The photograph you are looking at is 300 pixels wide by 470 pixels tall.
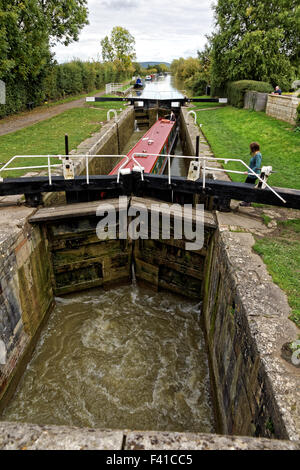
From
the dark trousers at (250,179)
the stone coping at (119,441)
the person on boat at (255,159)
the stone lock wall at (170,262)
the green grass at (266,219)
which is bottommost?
the stone lock wall at (170,262)

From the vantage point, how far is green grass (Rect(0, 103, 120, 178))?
10.3 metres

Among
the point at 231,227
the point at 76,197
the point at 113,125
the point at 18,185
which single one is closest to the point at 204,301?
the point at 231,227

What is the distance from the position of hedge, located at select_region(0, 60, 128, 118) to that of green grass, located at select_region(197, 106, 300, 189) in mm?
11954

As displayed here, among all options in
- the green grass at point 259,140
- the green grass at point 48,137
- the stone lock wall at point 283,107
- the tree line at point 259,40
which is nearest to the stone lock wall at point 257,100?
the green grass at point 259,140

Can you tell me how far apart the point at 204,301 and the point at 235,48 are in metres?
21.1

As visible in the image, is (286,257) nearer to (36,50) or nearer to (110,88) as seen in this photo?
(36,50)

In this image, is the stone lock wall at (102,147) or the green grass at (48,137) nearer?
the green grass at (48,137)

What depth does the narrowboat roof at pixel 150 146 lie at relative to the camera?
29.6ft

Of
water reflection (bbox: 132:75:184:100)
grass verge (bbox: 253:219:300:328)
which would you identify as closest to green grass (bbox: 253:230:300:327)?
grass verge (bbox: 253:219:300:328)

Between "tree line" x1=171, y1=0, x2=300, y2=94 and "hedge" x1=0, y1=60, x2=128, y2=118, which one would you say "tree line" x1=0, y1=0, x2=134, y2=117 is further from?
"tree line" x1=171, y1=0, x2=300, y2=94

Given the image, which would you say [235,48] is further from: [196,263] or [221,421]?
[221,421]

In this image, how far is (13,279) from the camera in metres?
5.31

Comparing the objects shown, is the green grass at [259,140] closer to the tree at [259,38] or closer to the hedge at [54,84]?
the tree at [259,38]

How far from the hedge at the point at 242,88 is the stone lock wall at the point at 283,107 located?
3196mm
